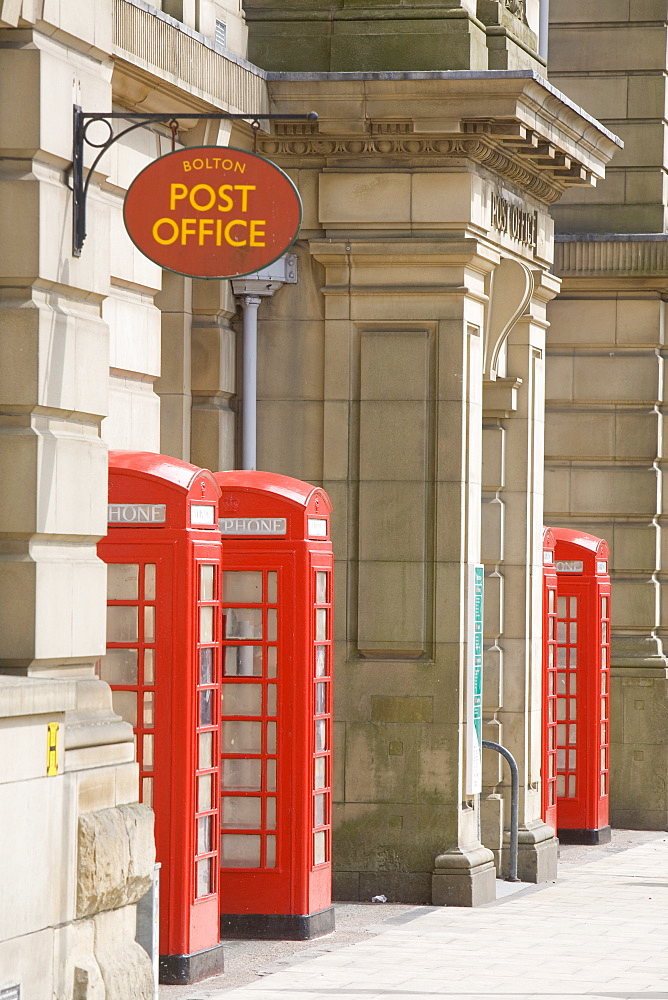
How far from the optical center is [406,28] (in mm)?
12617

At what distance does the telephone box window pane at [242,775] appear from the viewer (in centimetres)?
1066

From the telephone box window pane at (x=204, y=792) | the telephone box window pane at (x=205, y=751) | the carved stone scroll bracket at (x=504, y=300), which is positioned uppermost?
the carved stone scroll bracket at (x=504, y=300)

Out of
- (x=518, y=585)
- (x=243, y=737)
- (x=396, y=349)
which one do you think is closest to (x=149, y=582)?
(x=243, y=737)

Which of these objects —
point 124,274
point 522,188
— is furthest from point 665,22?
point 124,274

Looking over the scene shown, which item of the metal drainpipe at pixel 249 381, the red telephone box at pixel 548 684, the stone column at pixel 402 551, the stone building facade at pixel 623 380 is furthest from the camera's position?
the stone building facade at pixel 623 380

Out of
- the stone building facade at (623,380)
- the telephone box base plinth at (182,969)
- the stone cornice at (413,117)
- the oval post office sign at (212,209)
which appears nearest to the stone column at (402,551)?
the stone cornice at (413,117)

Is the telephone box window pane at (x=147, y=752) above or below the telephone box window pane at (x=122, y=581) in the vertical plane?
below

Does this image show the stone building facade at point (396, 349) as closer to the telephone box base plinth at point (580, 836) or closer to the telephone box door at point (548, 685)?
the telephone box door at point (548, 685)

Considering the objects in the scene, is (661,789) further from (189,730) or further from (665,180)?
(189,730)

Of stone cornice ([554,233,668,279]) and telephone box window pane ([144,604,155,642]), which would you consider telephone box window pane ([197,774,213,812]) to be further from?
stone cornice ([554,233,668,279])

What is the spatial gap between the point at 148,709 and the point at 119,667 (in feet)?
0.81

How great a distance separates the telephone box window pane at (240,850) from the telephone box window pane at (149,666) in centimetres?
162

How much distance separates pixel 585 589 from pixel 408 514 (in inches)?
178

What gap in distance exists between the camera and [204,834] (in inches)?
379
